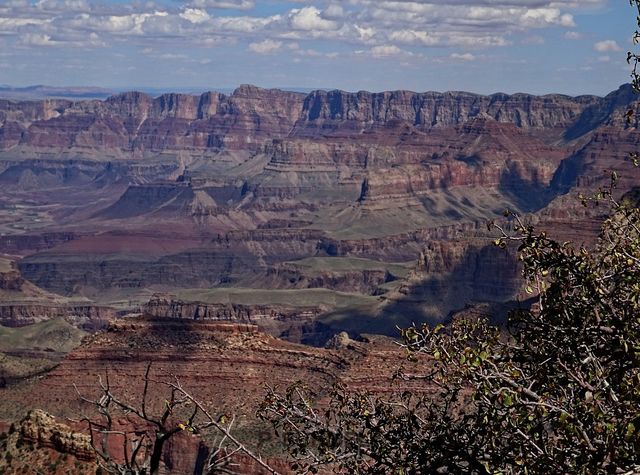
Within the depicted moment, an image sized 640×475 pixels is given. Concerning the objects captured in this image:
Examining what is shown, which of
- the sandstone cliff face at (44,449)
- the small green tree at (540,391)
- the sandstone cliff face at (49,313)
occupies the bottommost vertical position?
the sandstone cliff face at (49,313)

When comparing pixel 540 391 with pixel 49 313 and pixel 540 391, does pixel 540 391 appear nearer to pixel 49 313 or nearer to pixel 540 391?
pixel 540 391

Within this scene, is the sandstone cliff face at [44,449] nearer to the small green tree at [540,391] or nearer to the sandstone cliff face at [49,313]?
the small green tree at [540,391]

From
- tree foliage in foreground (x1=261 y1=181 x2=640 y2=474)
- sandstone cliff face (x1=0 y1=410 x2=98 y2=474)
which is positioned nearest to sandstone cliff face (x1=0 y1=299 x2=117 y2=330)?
sandstone cliff face (x1=0 y1=410 x2=98 y2=474)

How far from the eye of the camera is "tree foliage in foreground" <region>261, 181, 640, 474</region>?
1518cm

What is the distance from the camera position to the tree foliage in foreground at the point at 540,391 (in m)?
15.2

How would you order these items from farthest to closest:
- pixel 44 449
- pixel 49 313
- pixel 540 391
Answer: pixel 49 313 < pixel 44 449 < pixel 540 391

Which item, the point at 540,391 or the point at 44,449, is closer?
the point at 540,391

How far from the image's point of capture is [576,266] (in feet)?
60.2

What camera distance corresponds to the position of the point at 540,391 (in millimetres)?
17016

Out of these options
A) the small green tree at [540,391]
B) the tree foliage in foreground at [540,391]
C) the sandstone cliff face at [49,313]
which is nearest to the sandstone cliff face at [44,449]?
the tree foliage in foreground at [540,391]

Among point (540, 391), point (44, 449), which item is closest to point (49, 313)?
point (44, 449)

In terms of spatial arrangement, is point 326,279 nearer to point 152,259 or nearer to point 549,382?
point 152,259

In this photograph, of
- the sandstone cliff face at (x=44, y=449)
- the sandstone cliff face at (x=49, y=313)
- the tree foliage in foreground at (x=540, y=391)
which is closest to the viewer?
the tree foliage in foreground at (x=540, y=391)

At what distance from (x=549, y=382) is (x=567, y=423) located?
5.76 feet
